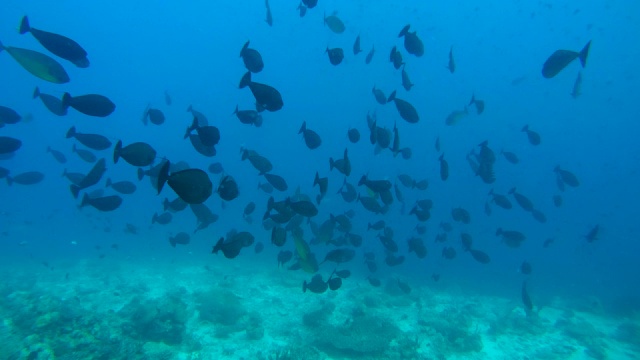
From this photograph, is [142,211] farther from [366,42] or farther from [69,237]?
[366,42]

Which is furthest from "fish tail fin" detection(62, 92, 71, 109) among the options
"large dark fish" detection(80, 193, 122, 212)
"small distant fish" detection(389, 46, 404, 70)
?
"small distant fish" detection(389, 46, 404, 70)

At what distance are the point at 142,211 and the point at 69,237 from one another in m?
29.5

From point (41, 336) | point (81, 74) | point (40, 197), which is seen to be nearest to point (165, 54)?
point (81, 74)

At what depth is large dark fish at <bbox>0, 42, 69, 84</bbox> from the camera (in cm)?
432

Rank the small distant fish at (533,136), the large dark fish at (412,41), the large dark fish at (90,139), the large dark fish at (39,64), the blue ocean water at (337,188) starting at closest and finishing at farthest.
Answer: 1. the large dark fish at (39,64)
2. the large dark fish at (90,139)
3. the large dark fish at (412,41)
4. the blue ocean water at (337,188)
5. the small distant fish at (533,136)

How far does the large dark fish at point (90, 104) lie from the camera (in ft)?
15.4

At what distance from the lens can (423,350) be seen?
11.3 meters

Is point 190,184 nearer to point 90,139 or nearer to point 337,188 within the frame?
point 90,139

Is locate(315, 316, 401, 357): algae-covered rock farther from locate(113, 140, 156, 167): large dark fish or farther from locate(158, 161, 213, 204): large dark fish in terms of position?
locate(158, 161, 213, 204): large dark fish

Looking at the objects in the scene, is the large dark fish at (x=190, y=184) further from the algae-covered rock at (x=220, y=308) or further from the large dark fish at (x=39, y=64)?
the algae-covered rock at (x=220, y=308)

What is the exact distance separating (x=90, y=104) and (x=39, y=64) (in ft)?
2.30

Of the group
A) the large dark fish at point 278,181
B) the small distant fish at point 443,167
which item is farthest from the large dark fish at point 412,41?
the large dark fish at point 278,181

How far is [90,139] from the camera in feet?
22.8

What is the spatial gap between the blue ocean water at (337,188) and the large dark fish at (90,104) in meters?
5.64
